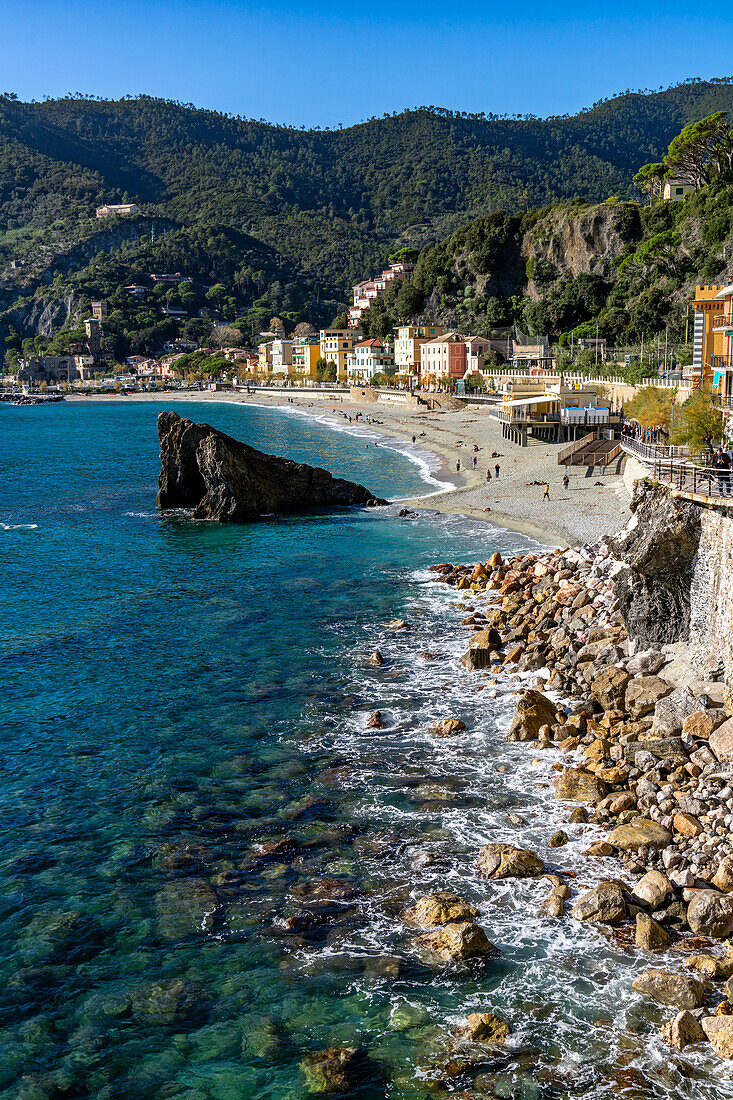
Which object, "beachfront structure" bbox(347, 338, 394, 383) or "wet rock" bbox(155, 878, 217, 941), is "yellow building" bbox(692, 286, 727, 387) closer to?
"wet rock" bbox(155, 878, 217, 941)

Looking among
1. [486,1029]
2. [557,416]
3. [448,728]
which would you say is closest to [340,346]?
[557,416]

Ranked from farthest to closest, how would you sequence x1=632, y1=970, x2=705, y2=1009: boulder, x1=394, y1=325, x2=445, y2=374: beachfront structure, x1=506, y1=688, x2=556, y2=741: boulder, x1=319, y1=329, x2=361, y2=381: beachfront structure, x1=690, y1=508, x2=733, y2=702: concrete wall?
1. x1=319, y1=329, x2=361, y2=381: beachfront structure
2. x1=394, y1=325, x2=445, y2=374: beachfront structure
3. x1=506, y1=688, x2=556, y2=741: boulder
4. x1=690, y1=508, x2=733, y2=702: concrete wall
5. x1=632, y1=970, x2=705, y2=1009: boulder

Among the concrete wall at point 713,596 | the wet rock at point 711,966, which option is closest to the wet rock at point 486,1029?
the wet rock at point 711,966

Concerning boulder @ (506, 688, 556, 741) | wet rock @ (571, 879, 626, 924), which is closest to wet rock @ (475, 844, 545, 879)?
wet rock @ (571, 879, 626, 924)

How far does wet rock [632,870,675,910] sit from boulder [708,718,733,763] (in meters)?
3.67

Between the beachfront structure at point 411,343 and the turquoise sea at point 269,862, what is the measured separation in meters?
99.1

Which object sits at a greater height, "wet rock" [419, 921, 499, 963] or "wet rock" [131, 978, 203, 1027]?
"wet rock" [419, 921, 499, 963]

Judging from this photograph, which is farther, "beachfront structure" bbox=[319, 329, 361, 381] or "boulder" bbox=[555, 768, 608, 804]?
"beachfront structure" bbox=[319, 329, 361, 381]

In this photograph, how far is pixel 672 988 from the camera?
1215 cm

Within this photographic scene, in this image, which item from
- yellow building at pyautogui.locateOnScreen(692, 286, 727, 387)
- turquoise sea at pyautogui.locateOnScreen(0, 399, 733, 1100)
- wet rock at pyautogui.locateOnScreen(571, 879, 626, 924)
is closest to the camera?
turquoise sea at pyautogui.locateOnScreen(0, 399, 733, 1100)

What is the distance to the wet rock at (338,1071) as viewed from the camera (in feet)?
36.4

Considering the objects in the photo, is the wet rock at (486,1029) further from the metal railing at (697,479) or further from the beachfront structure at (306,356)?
the beachfront structure at (306,356)

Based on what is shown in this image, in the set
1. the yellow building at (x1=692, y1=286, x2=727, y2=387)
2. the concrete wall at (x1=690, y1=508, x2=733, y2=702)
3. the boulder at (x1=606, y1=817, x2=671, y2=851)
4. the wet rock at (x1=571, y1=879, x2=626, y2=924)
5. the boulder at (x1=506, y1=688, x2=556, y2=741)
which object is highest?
the yellow building at (x1=692, y1=286, x2=727, y2=387)

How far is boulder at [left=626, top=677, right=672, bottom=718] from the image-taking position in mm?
19750
